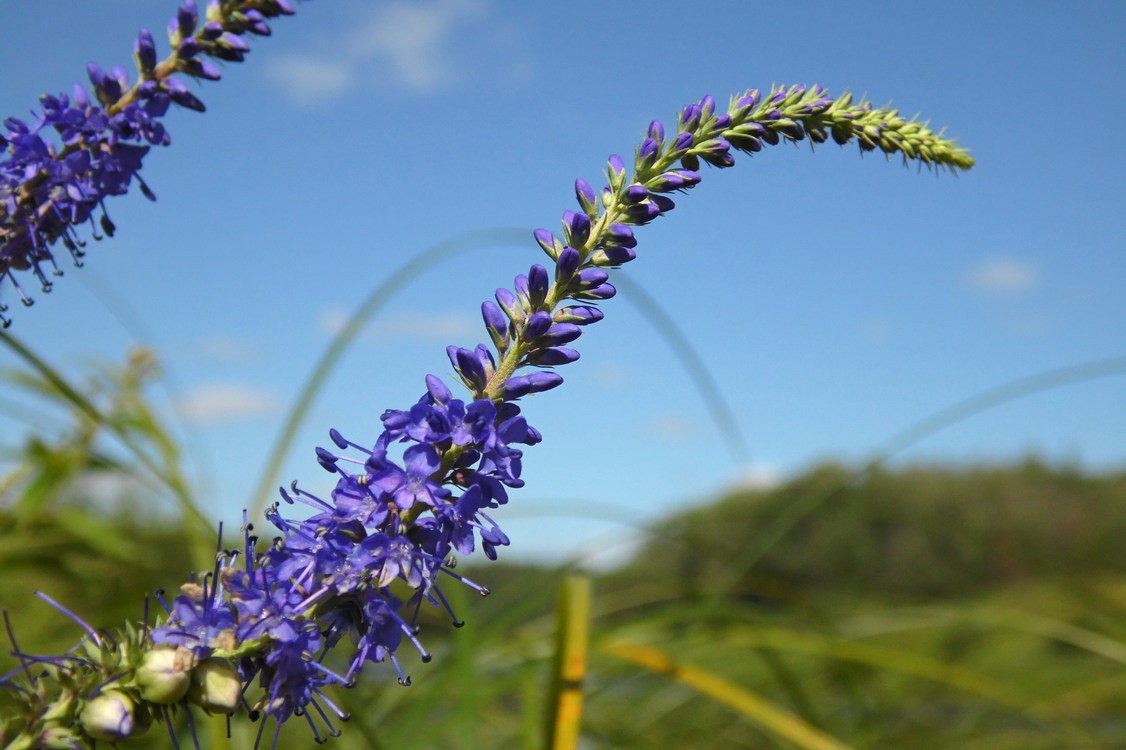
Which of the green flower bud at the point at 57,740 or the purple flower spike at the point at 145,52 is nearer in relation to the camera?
the green flower bud at the point at 57,740

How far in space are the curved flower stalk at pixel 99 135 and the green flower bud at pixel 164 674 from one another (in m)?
0.49

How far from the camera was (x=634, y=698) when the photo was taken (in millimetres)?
3420

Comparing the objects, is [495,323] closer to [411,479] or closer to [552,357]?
[552,357]

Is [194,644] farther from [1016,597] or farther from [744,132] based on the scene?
[1016,597]

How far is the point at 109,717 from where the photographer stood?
27.4 inches

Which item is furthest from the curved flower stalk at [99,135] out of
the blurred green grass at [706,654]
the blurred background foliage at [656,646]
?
the blurred green grass at [706,654]

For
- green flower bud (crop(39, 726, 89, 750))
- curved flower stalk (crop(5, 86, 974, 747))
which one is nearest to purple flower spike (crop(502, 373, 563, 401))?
curved flower stalk (crop(5, 86, 974, 747))

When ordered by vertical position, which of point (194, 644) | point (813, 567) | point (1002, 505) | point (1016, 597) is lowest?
point (194, 644)

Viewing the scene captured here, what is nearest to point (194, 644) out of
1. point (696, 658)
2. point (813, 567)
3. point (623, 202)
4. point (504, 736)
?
point (623, 202)

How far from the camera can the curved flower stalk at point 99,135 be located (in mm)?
1015

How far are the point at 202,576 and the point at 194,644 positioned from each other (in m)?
0.06

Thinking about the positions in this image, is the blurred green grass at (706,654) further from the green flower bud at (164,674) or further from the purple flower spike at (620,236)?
the purple flower spike at (620,236)

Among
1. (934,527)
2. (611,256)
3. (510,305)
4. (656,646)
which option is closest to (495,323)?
Result: (510,305)

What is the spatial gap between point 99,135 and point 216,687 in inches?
25.5
